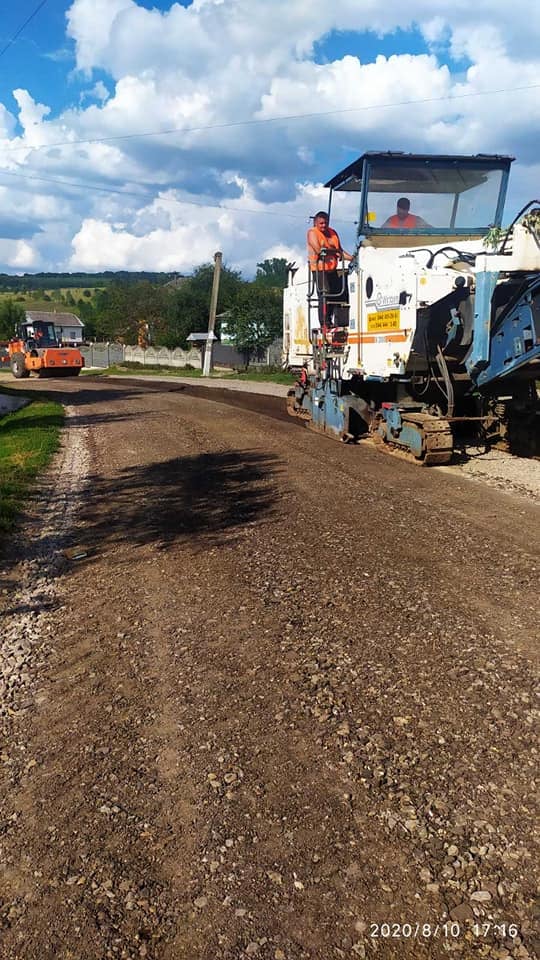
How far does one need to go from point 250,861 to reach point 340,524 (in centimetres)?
433

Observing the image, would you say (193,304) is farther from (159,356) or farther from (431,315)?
(431,315)

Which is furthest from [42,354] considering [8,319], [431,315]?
[8,319]

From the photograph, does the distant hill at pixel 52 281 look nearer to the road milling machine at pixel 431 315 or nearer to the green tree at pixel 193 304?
the green tree at pixel 193 304

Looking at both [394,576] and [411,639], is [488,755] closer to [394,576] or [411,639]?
[411,639]

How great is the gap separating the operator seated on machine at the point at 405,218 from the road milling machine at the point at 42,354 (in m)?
27.0

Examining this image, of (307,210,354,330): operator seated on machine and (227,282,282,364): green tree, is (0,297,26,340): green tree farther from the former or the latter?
(307,210,354,330): operator seated on machine

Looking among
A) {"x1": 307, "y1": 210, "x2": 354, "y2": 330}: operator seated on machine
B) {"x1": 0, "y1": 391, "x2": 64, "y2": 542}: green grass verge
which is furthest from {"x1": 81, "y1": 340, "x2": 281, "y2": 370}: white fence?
{"x1": 307, "y1": 210, "x2": 354, "y2": 330}: operator seated on machine

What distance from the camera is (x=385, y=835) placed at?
266 cm

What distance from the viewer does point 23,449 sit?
11500mm

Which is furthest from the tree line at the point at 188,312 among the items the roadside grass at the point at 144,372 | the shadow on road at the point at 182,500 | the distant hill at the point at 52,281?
the distant hill at the point at 52,281

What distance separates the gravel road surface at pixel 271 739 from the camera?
232 centimetres

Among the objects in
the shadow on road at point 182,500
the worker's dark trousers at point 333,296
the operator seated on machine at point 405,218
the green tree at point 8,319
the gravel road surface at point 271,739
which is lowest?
the gravel road surface at point 271,739

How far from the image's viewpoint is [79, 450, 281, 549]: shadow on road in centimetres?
671

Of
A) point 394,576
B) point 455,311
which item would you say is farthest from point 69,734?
point 455,311
